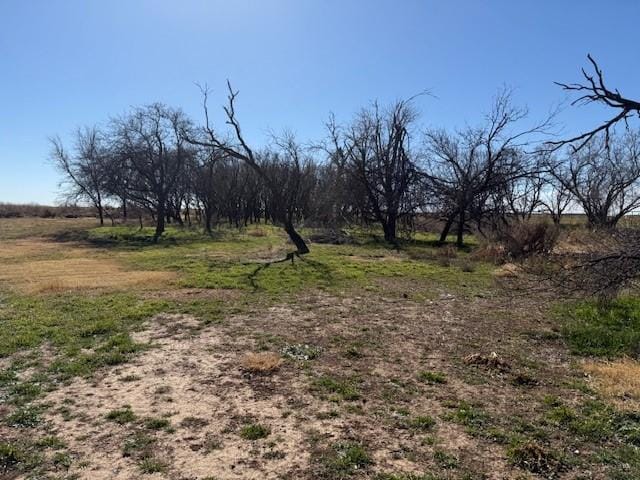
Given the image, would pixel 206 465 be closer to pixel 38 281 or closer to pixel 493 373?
pixel 493 373

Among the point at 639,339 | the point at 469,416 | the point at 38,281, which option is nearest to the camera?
the point at 469,416

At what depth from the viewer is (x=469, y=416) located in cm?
486

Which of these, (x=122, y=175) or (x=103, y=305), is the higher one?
(x=122, y=175)

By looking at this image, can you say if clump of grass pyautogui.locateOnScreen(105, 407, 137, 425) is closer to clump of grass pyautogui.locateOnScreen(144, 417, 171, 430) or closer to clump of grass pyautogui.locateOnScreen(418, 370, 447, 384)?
clump of grass pyautogui.locateOnScreen(144, 417, 171, 430)

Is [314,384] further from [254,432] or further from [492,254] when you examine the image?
[492,254]

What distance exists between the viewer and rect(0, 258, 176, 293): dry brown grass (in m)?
12.6

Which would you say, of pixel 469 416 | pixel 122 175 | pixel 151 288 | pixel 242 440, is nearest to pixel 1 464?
pixel 242 440

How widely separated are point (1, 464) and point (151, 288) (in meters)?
8.77

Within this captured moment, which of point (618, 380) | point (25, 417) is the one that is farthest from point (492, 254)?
point (25, 417)

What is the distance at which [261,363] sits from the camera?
6.34 metres

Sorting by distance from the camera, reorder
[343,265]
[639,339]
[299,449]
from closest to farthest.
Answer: [299,449] → [639,339] → [343,265]

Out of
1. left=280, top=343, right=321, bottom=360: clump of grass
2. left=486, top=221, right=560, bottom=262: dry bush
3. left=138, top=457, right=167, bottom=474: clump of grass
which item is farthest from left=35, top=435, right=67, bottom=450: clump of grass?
left=486, top=221, right=560, bottom=262: dry bush

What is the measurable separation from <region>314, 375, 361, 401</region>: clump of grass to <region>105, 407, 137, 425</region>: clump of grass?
209 cm

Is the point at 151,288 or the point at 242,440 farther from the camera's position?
the point at 151,288
